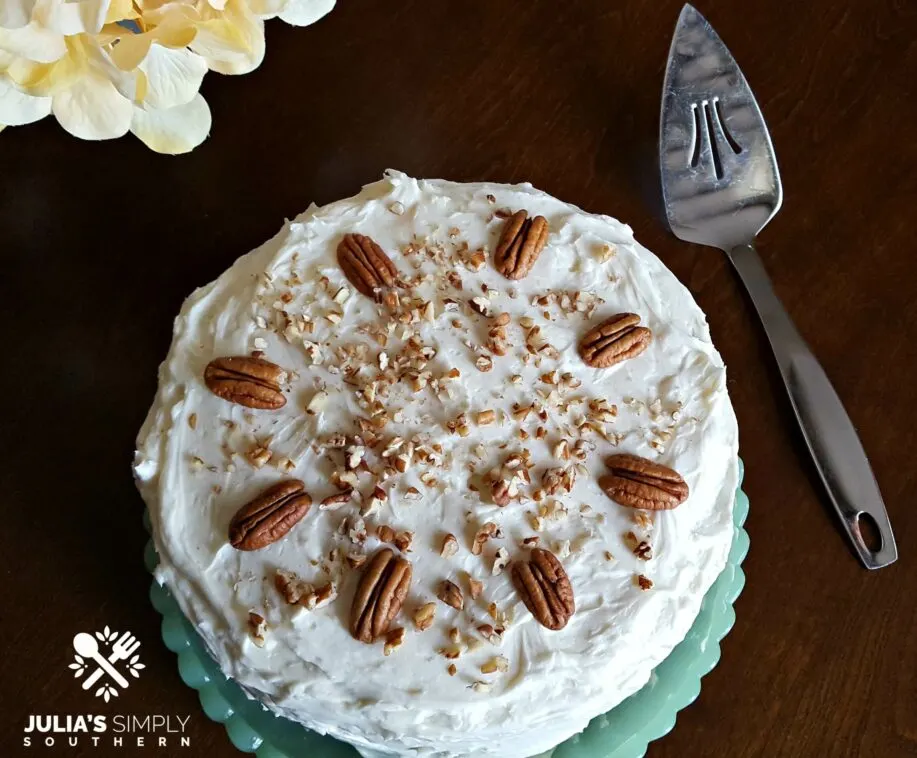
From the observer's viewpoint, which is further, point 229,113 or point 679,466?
point 229,113

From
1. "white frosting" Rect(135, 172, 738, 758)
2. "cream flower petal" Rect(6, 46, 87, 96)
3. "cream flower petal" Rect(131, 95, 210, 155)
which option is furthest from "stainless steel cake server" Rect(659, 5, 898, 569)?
"cream flower petal" Rect(6, 46, 87, 96)

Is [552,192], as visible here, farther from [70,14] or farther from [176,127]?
[70,14]

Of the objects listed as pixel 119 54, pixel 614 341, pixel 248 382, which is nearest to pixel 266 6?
pixel 119 54

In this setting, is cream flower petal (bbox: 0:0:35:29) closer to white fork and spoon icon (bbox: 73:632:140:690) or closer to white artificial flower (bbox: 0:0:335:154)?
white artificial flower (bbox: 0:0:335:154)

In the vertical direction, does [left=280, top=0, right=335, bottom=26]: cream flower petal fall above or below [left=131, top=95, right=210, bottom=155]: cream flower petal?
above

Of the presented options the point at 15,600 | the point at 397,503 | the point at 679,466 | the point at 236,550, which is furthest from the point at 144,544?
the point at 679,466

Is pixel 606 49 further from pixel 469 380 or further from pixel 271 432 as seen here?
pixel 271 432
